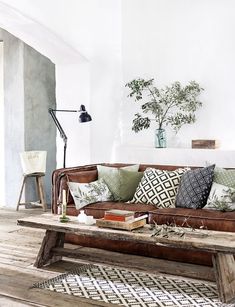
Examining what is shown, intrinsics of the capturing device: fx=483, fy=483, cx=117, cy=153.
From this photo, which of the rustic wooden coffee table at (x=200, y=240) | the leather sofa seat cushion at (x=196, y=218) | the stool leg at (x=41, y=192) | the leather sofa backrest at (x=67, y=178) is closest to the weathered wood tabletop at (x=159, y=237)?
the rustic wooden coffee table at (x=200, y=240)

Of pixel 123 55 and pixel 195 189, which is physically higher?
pixel 123 55

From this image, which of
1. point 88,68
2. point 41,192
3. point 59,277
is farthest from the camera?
point 41,192

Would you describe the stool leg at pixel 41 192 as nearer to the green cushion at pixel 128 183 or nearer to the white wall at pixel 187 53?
the white wall at pixel 187 53

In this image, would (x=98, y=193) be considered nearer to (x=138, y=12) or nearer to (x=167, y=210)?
(x=167, y=210)

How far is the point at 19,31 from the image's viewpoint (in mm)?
5695

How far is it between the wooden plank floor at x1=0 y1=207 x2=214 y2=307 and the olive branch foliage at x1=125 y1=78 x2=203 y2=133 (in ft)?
6.31

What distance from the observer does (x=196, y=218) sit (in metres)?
4.10

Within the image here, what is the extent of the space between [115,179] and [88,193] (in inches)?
14.7

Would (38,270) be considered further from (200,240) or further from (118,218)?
(200,240)

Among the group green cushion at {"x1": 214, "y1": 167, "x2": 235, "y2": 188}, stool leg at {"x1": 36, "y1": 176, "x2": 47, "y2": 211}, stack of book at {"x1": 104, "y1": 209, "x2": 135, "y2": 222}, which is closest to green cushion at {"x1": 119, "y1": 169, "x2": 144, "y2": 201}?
green cushion at {"x1": 214, "y1": 167, "x2": 235, "y2": 188}

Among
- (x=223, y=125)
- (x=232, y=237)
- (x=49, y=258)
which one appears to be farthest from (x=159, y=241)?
(x=223, y=125)

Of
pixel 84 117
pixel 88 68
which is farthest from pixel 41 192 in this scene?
pixel 88 68

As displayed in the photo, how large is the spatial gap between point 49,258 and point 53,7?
296 cm

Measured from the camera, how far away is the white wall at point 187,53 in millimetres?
5512
